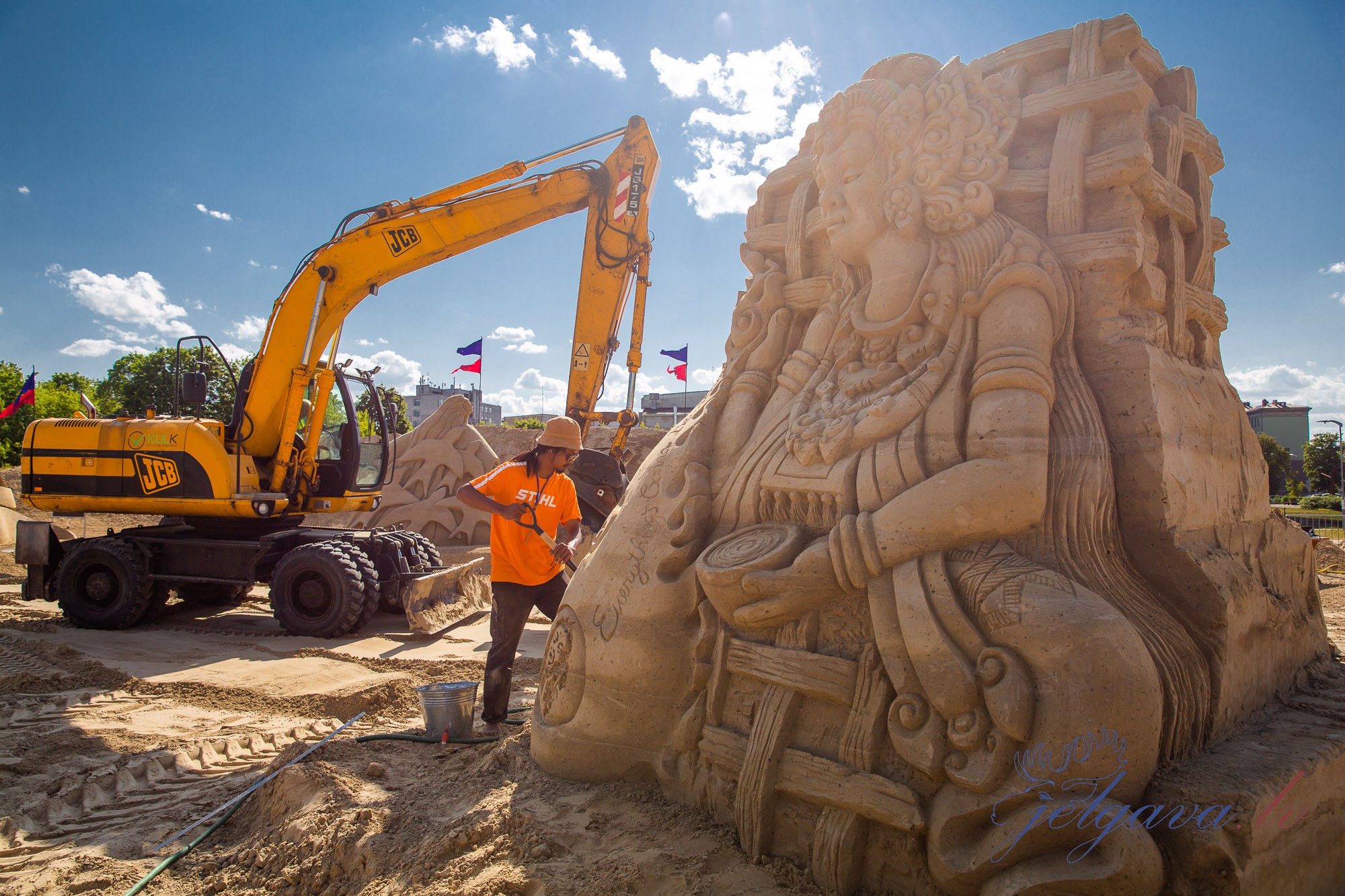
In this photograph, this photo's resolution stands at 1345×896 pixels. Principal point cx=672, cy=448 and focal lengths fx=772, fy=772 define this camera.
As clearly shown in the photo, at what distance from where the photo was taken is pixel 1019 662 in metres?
2.17

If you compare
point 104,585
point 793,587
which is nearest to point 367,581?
point 104,585

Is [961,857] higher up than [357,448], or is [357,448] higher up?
[357,448]

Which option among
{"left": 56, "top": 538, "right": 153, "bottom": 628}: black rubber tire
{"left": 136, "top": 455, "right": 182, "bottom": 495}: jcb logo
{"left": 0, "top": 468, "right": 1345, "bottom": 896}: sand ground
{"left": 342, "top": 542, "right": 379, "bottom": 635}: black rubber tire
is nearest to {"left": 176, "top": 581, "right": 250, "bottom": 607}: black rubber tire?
{"left": 56, "top": 538, "right": 153, "bottom": 628}: black rubber tire

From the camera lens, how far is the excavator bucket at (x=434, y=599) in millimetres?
6691

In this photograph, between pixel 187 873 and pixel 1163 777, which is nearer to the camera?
pixel 1163 777

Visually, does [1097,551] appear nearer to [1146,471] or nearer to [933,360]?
[1146,471]

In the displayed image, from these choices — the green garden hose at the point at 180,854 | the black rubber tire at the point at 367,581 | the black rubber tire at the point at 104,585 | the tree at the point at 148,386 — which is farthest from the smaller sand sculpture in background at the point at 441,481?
the tree at the point at 148,386

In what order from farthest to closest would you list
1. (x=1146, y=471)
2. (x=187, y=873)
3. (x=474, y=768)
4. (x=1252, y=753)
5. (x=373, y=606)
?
(x=373, y=606)
(x=474, y=768)
(x=187, y=873)
(x=1146, y=471)
(x=1252, y=753)

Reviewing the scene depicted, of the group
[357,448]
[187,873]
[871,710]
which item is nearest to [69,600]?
[357,448]

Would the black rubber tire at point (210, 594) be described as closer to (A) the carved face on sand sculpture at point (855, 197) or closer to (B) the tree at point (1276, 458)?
(A) the carved face on sand sculpture at point (855, 197)

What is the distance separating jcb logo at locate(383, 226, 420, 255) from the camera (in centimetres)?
773

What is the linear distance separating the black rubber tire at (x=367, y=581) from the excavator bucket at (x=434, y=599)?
0.26m

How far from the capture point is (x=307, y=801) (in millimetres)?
3160

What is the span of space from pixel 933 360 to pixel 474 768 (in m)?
2.55
